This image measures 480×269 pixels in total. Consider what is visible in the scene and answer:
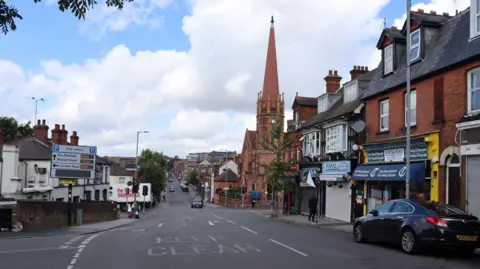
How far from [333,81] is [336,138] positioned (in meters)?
10.9

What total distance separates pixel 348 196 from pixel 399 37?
10515mm

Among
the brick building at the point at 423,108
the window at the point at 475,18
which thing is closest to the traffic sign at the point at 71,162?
the brick building at the point at 423,108

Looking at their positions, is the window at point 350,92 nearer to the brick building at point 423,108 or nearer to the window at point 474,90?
the brick building at point 423,108

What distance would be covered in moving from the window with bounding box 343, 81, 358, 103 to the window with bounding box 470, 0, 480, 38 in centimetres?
1282

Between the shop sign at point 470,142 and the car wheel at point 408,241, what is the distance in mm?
5647

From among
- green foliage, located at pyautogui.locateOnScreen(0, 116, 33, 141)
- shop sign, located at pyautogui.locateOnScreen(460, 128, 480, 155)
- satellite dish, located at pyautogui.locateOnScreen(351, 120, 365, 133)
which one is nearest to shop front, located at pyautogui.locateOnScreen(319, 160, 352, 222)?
satellite dish, located at pyautogui.locateOnScreen(351, 120, 365, 133)

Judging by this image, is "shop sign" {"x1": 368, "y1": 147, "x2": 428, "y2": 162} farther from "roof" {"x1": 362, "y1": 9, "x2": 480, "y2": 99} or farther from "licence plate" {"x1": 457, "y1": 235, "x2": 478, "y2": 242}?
"licence plate" {"x1": 457, "y1": 235, "x2": 478, "y2": 242}

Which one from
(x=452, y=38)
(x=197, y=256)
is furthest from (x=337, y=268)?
(x=452, y=38)

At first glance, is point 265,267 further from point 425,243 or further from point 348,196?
point 348,196

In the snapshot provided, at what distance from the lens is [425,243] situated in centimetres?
1280

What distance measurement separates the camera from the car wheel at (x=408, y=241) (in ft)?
43.4

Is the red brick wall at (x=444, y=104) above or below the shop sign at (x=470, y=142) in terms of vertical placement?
above

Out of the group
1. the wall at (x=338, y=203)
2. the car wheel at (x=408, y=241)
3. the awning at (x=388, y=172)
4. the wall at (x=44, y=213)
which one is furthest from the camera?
the wall at (x=338, y=203)

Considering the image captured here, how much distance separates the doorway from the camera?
1845 centimetres
